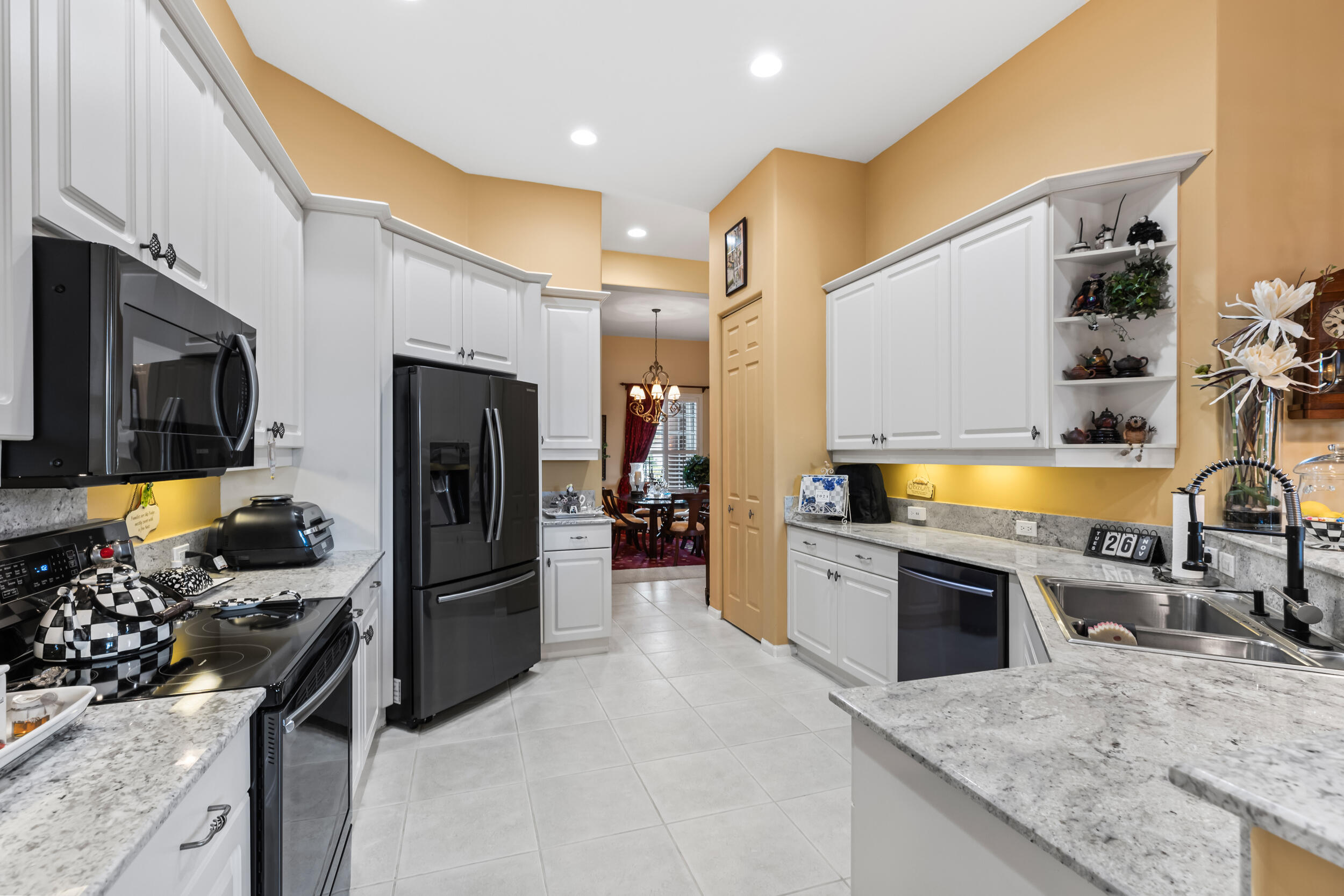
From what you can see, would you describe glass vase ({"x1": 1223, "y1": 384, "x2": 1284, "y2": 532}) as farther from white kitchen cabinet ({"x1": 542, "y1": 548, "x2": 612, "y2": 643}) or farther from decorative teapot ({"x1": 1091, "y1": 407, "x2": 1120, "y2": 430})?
white kitchen cabinet ({"x1": 542, "y1": 548, "x2": 612, "y2": 643})

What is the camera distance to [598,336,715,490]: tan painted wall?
923 centimetres

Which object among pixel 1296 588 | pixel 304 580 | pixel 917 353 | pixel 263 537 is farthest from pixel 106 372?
pixel 917 353

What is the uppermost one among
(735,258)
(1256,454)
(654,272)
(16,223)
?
(654,272)

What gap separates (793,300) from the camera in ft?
12.9

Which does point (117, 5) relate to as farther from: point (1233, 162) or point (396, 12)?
point (1233, 162)

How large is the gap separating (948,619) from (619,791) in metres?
1.53

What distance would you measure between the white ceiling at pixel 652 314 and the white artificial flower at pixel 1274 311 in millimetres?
4569

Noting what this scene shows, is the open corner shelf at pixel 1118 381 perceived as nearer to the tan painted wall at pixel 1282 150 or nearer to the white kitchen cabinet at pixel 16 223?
the tan painted wall at pixel 1282 150

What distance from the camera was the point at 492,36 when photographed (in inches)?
115

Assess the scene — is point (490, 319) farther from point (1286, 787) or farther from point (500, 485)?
point (1286, 787)

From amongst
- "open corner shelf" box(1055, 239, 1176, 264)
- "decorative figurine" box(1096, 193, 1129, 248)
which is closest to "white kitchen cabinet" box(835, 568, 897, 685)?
"open corner shelf" box(1055, 239, 1176, 264)

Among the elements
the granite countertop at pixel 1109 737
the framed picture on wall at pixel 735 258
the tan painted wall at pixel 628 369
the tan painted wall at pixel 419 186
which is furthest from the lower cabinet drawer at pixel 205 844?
the tan painted wall at pixel 628 369

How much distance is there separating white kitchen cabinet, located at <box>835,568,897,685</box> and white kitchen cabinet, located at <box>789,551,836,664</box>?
67 millimetres

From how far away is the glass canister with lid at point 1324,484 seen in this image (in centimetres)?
204
